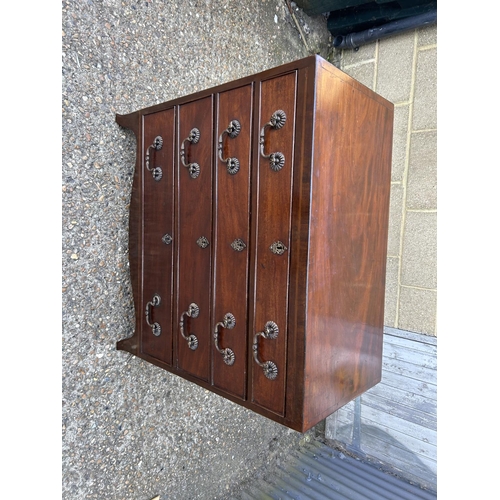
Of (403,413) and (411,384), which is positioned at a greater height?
(411,384)

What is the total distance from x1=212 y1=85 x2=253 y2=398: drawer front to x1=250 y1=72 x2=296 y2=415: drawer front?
0.16 ft

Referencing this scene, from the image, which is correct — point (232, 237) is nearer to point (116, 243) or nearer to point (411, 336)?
point (116, 243)

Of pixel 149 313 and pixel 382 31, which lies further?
pixel 382 31

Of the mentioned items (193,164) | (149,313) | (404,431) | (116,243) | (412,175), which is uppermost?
(412,175)

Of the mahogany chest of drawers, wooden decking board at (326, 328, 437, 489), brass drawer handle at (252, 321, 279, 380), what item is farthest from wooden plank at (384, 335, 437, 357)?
brass drawer handle at (252, 321, 279, 380)

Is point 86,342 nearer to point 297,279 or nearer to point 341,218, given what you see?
point 297,279

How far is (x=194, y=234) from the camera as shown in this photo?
1.25 m

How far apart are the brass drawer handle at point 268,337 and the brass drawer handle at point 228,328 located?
0.09 m

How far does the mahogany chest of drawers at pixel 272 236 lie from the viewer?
978mm

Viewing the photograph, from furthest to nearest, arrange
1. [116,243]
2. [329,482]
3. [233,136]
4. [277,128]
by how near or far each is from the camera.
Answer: [329,482] → [116,243] → [233,136] → [277,128]

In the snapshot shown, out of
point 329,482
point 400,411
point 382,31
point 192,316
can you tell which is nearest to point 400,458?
point 400,411

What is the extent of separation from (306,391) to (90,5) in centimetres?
145
